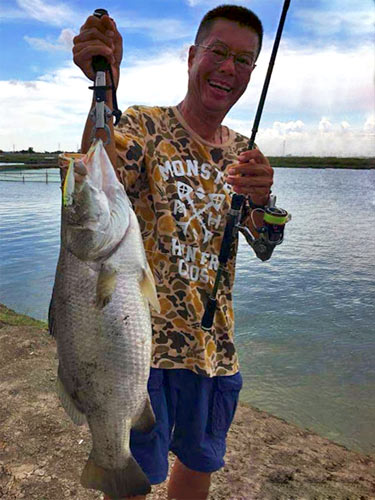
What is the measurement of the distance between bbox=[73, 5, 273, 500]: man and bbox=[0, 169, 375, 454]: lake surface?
13.7 ft

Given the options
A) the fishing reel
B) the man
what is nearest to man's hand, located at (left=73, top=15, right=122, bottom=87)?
the man

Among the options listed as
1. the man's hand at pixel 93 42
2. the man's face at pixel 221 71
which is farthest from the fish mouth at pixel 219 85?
the man's hand at pixel 93 42

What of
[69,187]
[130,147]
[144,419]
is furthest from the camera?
[130,147]

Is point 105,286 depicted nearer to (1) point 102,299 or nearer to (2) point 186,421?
(1) point 102,299

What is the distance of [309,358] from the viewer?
348 inches

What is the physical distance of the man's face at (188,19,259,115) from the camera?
8.45 ft

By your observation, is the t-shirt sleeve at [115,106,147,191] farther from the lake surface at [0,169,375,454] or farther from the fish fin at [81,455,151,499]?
the lake surface at [0,169,375,454]

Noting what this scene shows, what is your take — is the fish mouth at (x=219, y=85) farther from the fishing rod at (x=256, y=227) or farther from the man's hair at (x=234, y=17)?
the fishing rod at (x=256, y=227)

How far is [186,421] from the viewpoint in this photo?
2.71 metres

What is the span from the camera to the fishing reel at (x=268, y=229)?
2791mm

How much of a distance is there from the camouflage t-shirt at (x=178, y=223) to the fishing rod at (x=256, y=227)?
63 millimetres

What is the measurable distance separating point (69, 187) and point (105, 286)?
0.44m

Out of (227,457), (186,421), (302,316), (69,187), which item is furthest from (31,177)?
(69,187)

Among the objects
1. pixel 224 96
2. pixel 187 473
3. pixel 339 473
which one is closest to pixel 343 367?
pixel 339 473
